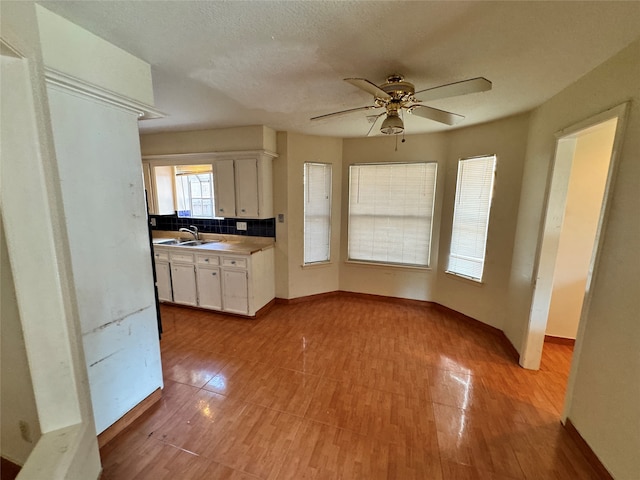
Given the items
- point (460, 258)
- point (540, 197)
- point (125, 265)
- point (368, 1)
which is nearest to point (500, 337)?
point (460, 258)

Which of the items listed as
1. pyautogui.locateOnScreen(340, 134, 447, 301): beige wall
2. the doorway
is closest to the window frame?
pyautogui.locateOnScreen(340, 134, 447, 301): beige wall

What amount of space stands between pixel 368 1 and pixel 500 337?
3401 mm

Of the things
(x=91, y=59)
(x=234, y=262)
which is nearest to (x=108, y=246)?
(x=91, y=59)

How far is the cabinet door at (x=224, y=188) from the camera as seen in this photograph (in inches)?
138

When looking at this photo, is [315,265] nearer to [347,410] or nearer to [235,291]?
[235,291]

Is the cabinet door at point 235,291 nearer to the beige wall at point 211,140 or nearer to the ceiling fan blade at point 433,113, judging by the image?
the beige wall at point 211,140

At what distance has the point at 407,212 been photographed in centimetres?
383

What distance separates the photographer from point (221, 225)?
4.00m

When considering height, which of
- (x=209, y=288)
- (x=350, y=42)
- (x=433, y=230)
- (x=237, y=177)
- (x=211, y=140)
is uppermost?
(x=350, y=42)

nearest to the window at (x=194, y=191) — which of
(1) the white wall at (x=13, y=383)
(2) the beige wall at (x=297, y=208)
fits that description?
(2) the beige wall at (x=297, y=208)

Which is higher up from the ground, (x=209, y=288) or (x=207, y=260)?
(x=207, y=260)

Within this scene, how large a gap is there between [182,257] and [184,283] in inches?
14.4

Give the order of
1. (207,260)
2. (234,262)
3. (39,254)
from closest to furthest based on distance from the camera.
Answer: (39,254)
(234,262)
(207,260)

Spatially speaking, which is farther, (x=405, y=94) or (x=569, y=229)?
(x=569, y=229)
